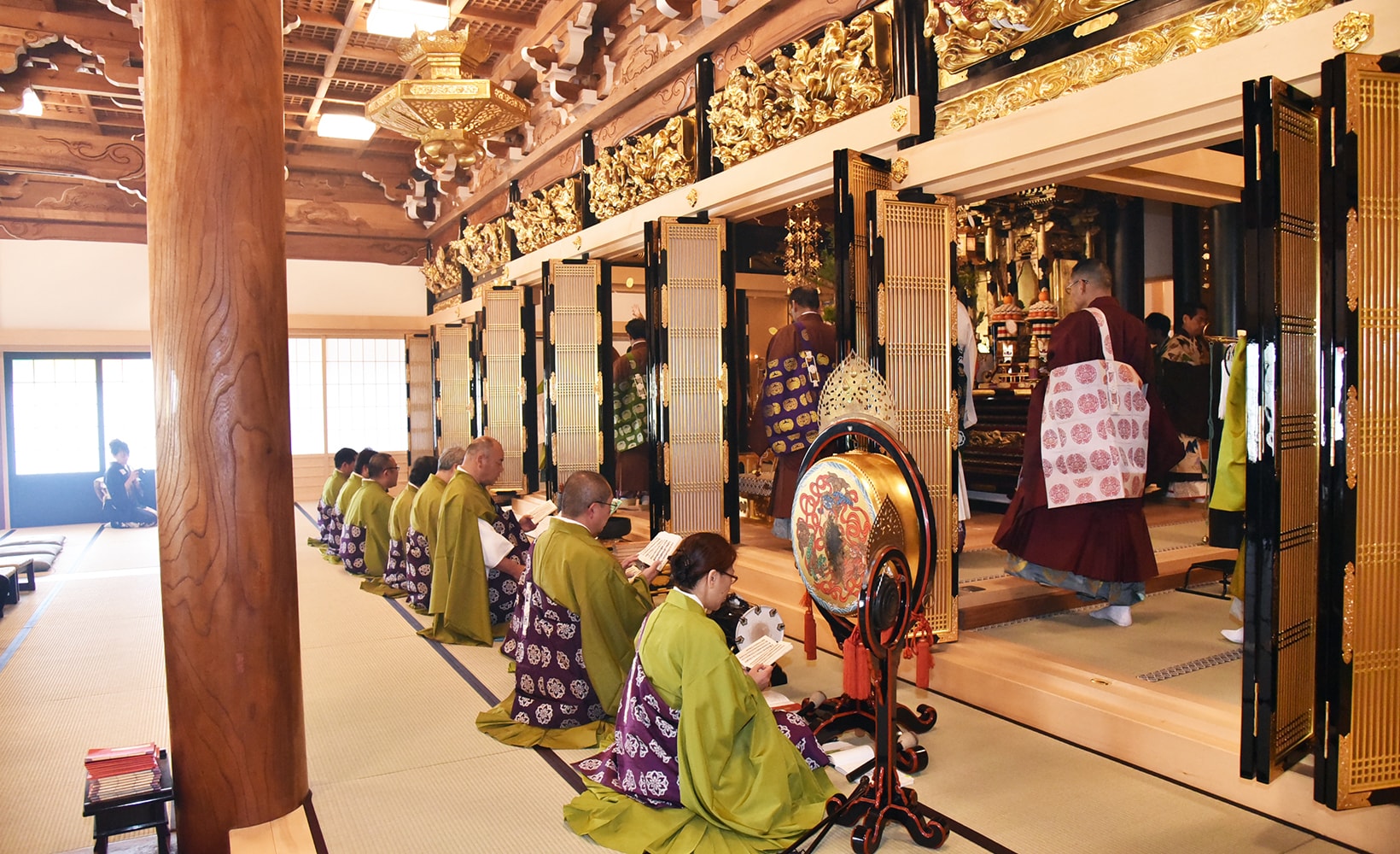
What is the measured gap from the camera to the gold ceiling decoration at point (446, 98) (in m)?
6.57

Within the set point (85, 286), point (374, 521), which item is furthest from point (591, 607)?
point (85, 286)

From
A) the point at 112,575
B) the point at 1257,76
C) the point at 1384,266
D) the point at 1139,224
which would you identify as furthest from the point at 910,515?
the point at 112,575

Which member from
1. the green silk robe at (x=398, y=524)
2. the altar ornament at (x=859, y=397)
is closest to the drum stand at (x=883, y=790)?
the altar ornament at (x=859, y=397)

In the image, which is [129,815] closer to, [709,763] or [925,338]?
[709,763]

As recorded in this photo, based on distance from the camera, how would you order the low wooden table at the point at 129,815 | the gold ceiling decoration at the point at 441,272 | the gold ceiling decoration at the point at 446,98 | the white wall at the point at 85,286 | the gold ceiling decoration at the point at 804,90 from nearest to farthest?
the low wooden table at the point at 129,815 → the gold ceiling decoration at the point at 804,90 → the gold ceiling decoration at the point at 446,98 → the white wall at the point at 85,286 → the gold ceiling decoration at the point at 441,272

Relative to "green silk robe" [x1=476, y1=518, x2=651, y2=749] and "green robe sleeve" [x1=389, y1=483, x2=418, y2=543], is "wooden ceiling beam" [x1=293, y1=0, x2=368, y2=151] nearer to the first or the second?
"green robe sleeve" [x1=389, y1=483, x2=418, y2=543]

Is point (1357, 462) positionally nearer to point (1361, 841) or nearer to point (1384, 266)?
point (1384, 266)

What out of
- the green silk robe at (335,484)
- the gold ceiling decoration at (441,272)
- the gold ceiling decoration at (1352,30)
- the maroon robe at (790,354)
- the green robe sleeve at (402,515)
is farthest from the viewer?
the gold ceiling decoration at (441,272)

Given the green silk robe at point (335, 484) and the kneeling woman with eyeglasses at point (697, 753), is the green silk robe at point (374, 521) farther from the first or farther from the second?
the kneeling woman with eyeglasses at point (697, 753)

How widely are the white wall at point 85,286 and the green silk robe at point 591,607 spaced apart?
979cm

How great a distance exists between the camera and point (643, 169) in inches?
293

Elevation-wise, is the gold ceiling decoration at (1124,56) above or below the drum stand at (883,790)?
above

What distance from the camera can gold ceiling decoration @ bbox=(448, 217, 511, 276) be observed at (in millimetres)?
11227

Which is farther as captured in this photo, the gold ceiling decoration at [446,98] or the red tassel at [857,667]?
the gold ceiling decoration at [446,98]
